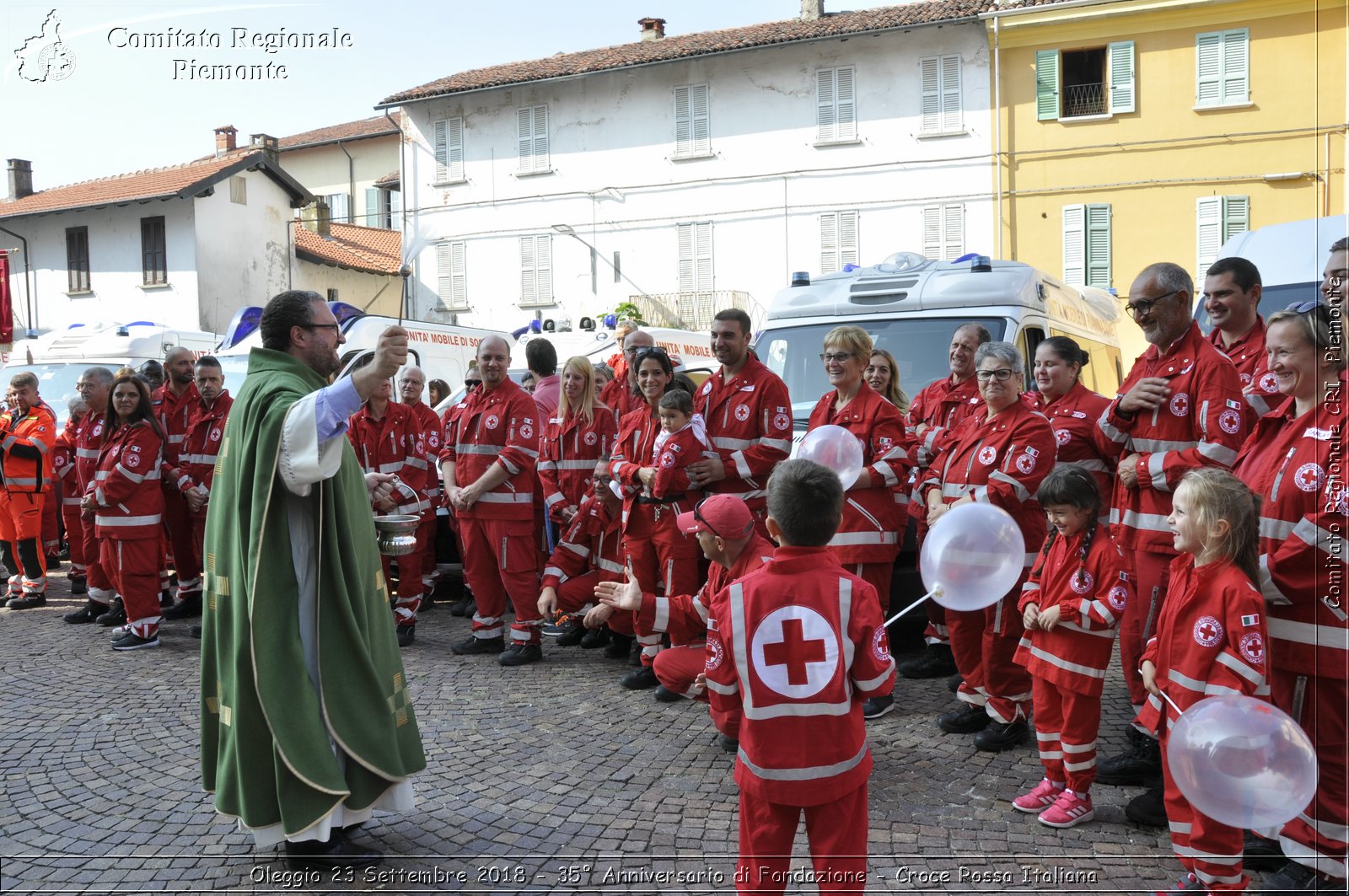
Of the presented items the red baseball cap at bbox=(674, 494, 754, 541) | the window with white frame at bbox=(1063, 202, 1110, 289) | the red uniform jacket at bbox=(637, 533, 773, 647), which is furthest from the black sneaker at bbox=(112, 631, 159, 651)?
the window with white frame at bbox=(1063, 202, 1110, 289)

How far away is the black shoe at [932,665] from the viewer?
6.84 m

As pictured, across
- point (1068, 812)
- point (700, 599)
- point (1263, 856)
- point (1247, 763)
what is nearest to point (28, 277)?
point (700, 599)

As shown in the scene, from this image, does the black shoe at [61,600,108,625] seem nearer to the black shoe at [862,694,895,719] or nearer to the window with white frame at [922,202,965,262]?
the black shoe at [862,694,895,719]

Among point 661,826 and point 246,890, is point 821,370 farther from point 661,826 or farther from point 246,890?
point 246,890

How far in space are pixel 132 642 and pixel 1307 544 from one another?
8.05 m

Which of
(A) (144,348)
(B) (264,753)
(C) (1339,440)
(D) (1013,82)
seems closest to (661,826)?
(B) (264,753)

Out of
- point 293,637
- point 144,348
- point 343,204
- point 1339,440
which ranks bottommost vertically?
point 293,637

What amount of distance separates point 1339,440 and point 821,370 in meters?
4.74

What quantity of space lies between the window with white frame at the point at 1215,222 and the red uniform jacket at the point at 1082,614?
21.2 meters

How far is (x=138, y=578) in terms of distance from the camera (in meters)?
8.27

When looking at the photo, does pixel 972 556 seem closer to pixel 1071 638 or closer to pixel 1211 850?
pixel 1071 638

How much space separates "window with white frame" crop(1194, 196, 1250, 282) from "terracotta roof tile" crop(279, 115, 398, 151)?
Answer: 25.3 metres

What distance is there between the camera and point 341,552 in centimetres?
421

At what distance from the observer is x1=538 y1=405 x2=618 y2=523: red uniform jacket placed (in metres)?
7.62
